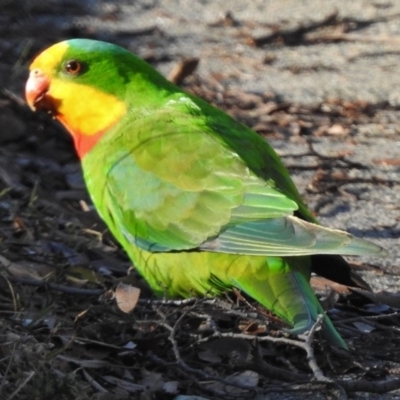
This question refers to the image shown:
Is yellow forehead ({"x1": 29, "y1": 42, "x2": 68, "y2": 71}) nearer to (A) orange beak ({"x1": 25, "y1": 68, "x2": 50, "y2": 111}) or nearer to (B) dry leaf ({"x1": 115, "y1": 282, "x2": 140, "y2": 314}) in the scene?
(A) orange beak ({"x1": 25, "y1": 68, "x2": 50, "y2": 111})

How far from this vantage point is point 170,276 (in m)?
3.71

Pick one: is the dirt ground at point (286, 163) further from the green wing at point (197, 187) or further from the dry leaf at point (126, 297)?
the green wing at point (197, 187)

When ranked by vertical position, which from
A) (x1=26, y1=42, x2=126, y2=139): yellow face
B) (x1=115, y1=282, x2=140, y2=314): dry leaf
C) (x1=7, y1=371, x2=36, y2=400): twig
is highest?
(x1=26, y1=42, x2=126, y2=139): yellow face

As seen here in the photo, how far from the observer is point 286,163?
5.16m

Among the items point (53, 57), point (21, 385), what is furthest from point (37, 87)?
point (21, 385)

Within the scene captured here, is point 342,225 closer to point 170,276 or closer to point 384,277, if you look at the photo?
point 384,277

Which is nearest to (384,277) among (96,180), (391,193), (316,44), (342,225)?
(342,225)

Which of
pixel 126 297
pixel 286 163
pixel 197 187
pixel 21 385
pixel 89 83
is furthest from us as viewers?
pixel 286 163

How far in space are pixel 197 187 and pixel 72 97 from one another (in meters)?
0.79

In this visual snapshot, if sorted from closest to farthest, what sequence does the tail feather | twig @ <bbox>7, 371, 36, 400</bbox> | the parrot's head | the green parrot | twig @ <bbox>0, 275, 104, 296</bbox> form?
twig @ <bbox>7, 371, 36, 400</bbox>
the tail feather
the green parrot
twig @ <bbox>0, 275, 104, 296</bbox>
the parrot's head

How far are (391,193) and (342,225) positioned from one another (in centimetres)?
43

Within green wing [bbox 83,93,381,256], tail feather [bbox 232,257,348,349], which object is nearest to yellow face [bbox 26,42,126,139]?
green wing [bbox 83,93,381,256]

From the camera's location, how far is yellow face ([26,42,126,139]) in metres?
4.11

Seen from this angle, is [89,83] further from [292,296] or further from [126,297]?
[292,296]
